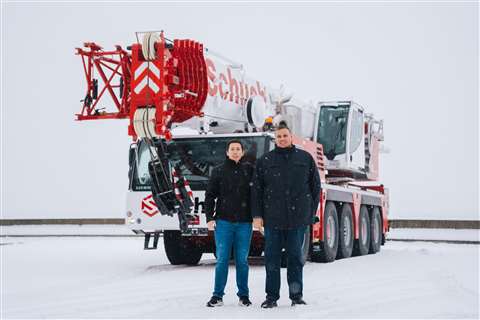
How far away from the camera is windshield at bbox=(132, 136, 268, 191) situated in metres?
11.4

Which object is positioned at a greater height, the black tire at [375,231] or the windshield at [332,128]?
the windshield at [332,128]

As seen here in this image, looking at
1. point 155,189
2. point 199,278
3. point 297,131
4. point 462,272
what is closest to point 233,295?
point 199,278

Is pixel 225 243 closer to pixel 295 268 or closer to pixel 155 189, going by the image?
pixel 295 268

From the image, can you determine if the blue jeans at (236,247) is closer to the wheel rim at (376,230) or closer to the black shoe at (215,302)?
the black shoe at (215,302)

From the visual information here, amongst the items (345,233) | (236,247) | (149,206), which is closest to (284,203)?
(236,247)

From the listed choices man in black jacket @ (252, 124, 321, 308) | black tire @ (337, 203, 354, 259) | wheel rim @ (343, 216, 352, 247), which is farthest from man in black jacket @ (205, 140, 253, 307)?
wheel rim @ (343, 216, 352, 247)

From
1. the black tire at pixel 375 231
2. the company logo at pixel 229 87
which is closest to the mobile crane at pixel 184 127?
the company logo at pixel 229 87

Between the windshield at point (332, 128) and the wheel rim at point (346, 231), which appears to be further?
the windshield at point (332, 128)

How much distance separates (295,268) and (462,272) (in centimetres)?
505

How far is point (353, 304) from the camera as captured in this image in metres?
7.38

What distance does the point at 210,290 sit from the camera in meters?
8.71

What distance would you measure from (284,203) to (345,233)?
25.5ft

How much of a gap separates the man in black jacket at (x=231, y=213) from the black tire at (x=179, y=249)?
18.4 feet

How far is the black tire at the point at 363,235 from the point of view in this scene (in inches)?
624
